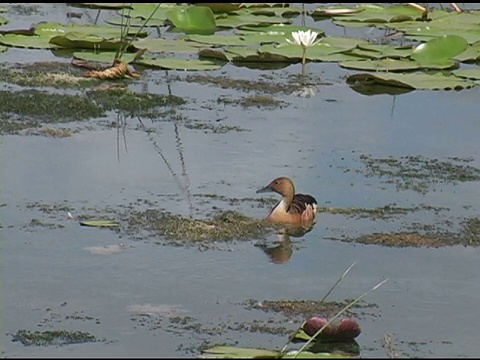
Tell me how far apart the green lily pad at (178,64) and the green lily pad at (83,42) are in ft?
0.86

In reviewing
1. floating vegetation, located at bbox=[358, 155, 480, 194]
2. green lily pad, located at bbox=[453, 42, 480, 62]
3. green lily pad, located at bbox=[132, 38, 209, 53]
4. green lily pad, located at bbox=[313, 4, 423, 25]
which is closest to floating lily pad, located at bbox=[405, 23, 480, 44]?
green lily pad, located at bbox=[453, 42, 480, 62]

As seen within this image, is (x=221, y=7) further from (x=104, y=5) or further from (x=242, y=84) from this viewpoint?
(x=242, y=84)

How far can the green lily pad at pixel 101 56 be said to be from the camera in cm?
906

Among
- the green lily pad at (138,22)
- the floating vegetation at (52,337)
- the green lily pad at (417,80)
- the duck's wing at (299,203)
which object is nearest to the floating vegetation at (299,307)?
the floating vegetation at (52,337)

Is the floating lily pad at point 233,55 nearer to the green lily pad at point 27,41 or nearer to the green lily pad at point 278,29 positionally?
the green lily pad at point 278,29

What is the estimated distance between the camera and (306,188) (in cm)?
641

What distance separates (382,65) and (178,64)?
1444 mm

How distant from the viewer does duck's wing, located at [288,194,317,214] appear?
5883 millimetres

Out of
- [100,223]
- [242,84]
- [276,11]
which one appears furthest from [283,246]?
[276,11]

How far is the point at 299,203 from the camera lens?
5.91m

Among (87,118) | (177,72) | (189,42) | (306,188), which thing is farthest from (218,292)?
(189,42)

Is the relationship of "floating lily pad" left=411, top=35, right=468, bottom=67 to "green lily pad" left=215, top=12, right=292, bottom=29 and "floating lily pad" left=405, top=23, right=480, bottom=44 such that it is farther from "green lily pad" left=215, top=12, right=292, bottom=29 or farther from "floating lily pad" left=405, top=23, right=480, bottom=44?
"green lily pad" left=215, top=12, right=292, bottom=29

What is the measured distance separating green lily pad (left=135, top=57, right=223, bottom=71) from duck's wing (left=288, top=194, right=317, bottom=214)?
319 centimetres

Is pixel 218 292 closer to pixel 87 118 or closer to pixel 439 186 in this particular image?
pixel 439 186
